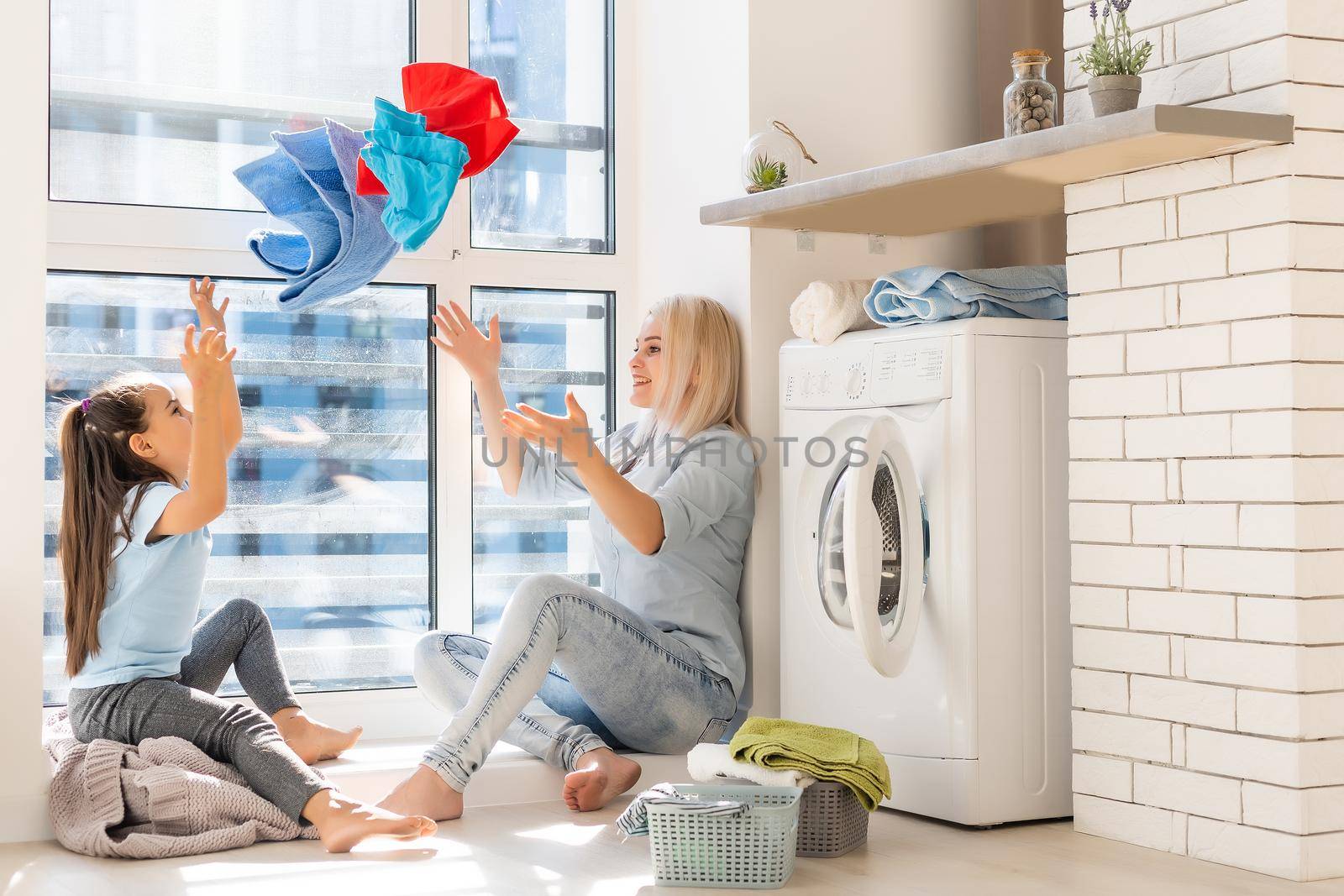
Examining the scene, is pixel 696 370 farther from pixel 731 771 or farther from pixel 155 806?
pixel 155 806

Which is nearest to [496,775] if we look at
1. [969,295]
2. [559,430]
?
[559,430]

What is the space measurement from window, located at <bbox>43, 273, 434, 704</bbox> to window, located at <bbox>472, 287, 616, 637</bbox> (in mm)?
117

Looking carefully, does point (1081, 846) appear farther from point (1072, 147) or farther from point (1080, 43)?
point (1080, 43)

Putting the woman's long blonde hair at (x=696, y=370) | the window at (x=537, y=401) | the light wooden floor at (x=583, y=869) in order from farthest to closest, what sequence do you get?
1. the window at (x=537, y=401)
2. the woman's long blonde hair at (x=696, y=370)
3. the light wooden floor at (x=583, y=869)

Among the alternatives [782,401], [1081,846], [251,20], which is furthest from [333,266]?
[1081,846]

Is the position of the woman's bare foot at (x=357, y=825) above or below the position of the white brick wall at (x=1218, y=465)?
below

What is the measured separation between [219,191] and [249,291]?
21cm

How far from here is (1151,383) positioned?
7.27ft

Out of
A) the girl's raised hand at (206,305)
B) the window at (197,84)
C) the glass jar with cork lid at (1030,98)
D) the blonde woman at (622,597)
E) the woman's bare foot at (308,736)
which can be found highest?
the window at (197,84)

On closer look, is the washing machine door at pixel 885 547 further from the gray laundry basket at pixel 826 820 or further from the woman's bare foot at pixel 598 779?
the woman's bare foot at pixel 598 779

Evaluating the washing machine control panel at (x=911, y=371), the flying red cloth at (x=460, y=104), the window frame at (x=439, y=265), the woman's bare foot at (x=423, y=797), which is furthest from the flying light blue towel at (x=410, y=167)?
the woman's bare foot at (x=423, y=797)

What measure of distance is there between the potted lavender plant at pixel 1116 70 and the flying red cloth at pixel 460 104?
1027 millimetres

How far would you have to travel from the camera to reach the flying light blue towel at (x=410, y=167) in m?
2.47

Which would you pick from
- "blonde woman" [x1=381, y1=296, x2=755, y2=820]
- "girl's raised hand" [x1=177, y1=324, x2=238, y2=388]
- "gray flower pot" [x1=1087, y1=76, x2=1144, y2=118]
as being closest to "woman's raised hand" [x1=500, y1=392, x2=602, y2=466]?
"blonde woman" [x1=381, y1=296, x2=755, y2=820]
